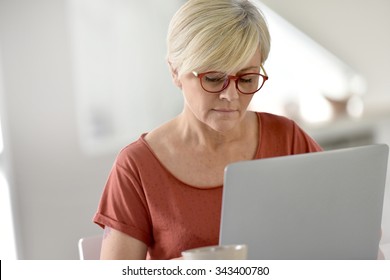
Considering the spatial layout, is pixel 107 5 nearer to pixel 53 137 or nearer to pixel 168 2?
pixel 168 2

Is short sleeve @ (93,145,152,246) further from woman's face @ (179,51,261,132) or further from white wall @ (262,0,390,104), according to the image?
white wall @ (262,0,390,104)

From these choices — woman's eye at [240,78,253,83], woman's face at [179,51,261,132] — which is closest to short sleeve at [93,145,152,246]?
woman's face at [179,51,261,132]

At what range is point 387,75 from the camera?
4551 millimetres

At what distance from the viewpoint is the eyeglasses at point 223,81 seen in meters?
1.64

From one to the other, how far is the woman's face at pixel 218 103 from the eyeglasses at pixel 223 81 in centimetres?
1

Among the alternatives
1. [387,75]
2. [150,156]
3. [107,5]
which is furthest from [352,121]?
[150,156]

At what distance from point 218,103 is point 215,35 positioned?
0.16 m

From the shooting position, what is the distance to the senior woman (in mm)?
1644

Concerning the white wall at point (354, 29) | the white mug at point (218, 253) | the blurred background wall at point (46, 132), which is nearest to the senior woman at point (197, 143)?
the white mug at point (218, 253)

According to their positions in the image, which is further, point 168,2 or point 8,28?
point 168,2

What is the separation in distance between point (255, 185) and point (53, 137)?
2.46 metres

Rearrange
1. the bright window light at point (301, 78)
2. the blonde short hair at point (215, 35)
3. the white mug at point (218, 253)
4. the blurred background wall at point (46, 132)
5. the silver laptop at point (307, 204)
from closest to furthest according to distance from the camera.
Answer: the white mug at point (218, 253)
the silver laptop at point (307, 204)
the blonde short hair at point (215, 35)
the blurred background wall at point (46, 132)
the bright window light at point (301, 78)

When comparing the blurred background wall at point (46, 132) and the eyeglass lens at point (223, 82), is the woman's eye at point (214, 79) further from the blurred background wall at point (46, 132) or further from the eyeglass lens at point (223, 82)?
the blurred background wall at point (46, 132)

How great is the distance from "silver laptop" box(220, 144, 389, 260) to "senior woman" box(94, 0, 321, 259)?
1.35 ft
